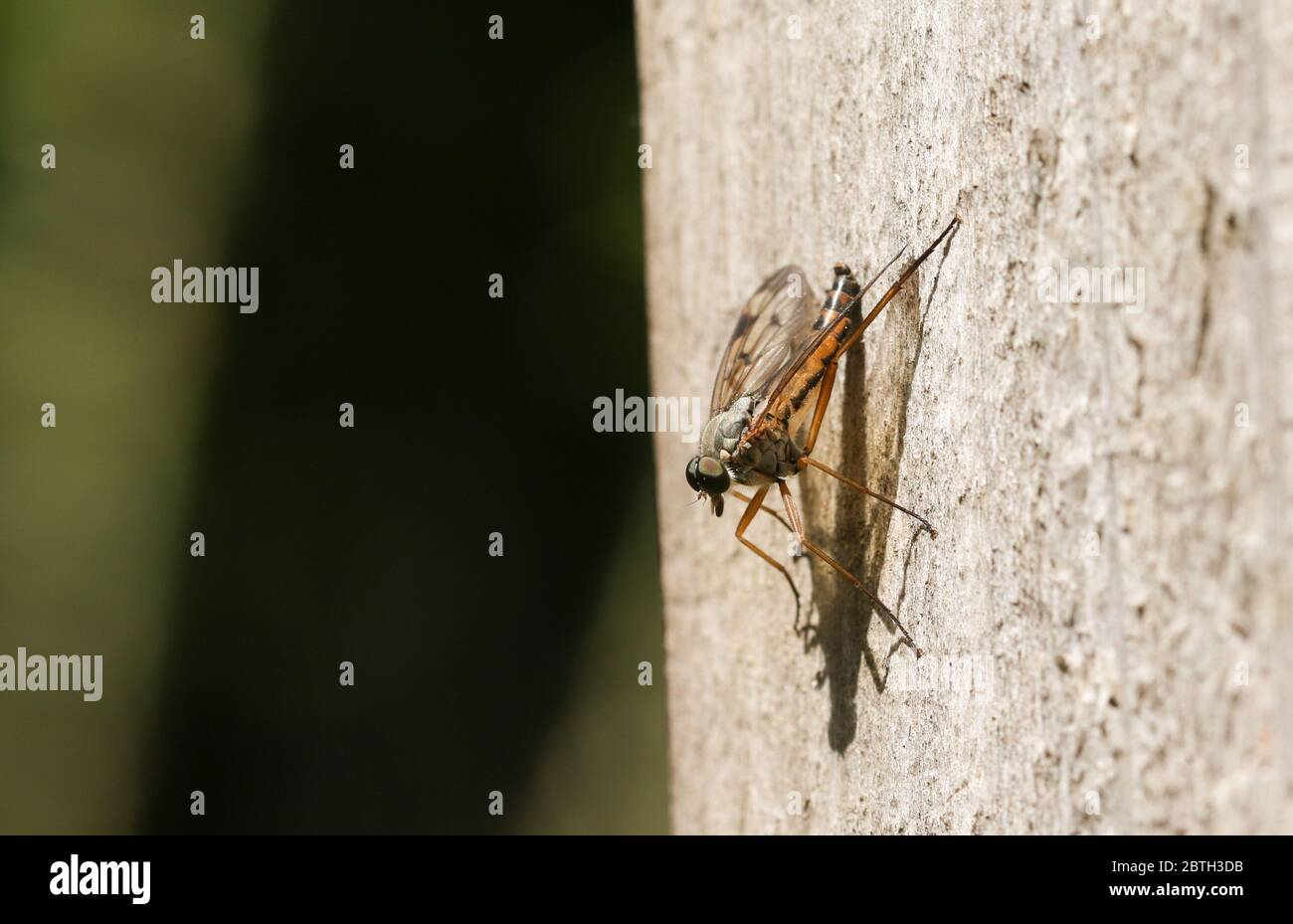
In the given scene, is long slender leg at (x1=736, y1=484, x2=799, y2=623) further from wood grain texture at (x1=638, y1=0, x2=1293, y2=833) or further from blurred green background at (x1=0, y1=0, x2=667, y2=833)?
blurred green background at (x1=0, y1=0, x2=667, y2=833)

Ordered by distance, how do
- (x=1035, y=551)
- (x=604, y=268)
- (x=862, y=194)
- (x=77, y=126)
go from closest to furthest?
(x=1035, y=551)
(x=862, y=194)
(x=77, y=126)
(x=604, y=268)

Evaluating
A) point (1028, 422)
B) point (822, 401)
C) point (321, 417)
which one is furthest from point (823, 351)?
point (321, 417)

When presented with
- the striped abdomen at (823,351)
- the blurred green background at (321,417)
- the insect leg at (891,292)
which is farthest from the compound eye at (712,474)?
the blurred green background at (321,417)

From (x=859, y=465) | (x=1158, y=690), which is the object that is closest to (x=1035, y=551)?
(x=1158, y=690)

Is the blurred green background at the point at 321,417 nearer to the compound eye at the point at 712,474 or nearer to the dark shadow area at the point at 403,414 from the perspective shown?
the dark shadow area at the point at 403,414

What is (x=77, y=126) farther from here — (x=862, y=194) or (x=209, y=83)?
(x=862, y=194)

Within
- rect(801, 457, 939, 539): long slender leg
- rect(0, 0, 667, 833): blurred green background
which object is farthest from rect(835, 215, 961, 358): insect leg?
rect(0, 0, 667, 833): blurred green background
